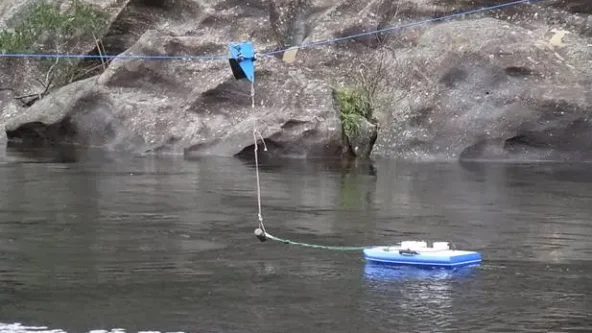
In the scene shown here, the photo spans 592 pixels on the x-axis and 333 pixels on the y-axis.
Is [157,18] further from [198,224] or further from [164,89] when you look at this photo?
[198,224]

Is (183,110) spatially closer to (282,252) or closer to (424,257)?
(282,252)

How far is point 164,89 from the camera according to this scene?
28953 millimetres

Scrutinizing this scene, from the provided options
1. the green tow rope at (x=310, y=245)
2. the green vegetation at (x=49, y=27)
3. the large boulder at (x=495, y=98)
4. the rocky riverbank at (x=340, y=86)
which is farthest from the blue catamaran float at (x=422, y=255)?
the green vegetation at (x=49, y=27)

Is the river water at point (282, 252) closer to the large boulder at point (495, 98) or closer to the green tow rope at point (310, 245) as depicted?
the green tow rope at point (310, 245)

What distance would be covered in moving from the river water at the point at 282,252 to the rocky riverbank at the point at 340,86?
4447 millimetres

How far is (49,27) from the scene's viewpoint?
1300 inches

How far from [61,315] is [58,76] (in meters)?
24.3

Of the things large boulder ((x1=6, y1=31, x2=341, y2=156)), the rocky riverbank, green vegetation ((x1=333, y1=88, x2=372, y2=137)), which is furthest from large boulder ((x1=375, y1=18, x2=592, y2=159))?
large boulder ((x1=6, y1=31, x2=341, y2=156))

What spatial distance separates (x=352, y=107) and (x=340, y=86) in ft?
5.17

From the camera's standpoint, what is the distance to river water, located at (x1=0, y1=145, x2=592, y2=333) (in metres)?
8.97

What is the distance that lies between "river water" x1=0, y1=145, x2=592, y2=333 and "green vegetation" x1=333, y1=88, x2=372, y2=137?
4589 mm

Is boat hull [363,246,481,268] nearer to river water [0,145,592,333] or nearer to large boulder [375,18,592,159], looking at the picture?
river water [0,145,592,333]

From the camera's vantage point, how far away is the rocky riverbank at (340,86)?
82.6ft

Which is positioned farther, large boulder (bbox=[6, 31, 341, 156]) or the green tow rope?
large boulder (bbox=[6, 31, 341, 156])
